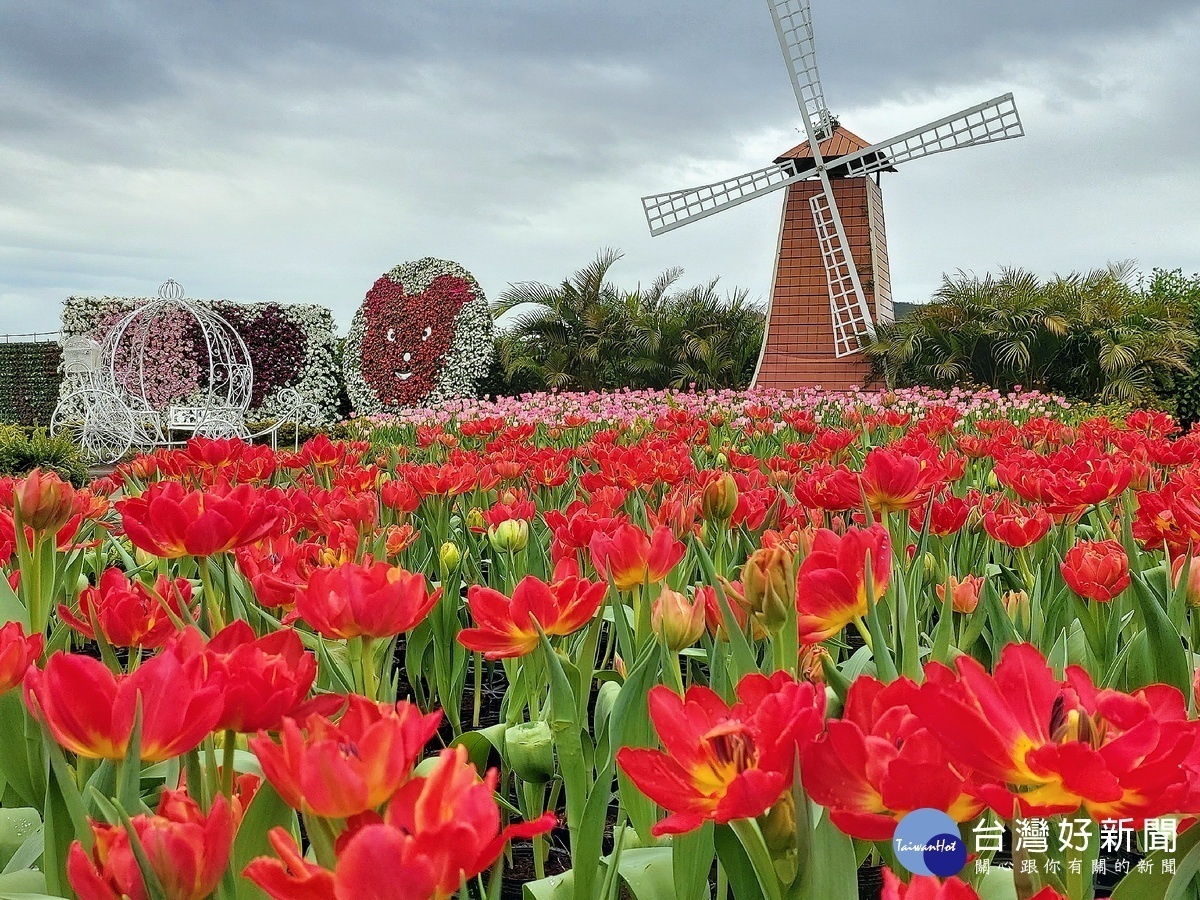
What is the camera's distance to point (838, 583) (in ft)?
3.44

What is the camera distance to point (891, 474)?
5.34 ft

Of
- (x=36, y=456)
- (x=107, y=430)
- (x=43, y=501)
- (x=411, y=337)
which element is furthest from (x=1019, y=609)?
(x=411, y=337)

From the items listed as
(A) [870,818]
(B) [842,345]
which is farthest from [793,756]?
(B) [842,345]

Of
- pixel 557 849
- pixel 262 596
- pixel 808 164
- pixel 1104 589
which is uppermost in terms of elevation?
pixel 808 164

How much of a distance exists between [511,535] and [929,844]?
1.29 meters

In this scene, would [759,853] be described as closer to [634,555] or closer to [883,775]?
[883,775]

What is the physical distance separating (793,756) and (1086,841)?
0.75ft

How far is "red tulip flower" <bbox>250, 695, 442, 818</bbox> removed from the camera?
1.69 feet

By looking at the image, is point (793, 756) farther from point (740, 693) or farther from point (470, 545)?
point (470, 545)

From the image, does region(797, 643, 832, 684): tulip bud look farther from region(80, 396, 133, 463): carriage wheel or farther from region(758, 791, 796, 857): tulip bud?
region(80, 396, 133, 463): carriage wheel

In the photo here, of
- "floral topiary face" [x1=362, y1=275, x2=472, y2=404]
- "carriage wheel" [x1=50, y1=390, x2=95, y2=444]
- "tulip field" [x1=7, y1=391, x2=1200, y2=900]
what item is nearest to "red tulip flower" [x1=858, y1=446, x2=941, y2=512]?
"tulip field" [x1=7, y1=391, x2=1200, y2=900]

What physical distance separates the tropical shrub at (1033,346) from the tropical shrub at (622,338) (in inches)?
135

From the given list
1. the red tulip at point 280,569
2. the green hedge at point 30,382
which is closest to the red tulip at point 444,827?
the red tulip at point 280,569

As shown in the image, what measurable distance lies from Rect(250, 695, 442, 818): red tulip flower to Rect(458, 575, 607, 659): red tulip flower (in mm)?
527
